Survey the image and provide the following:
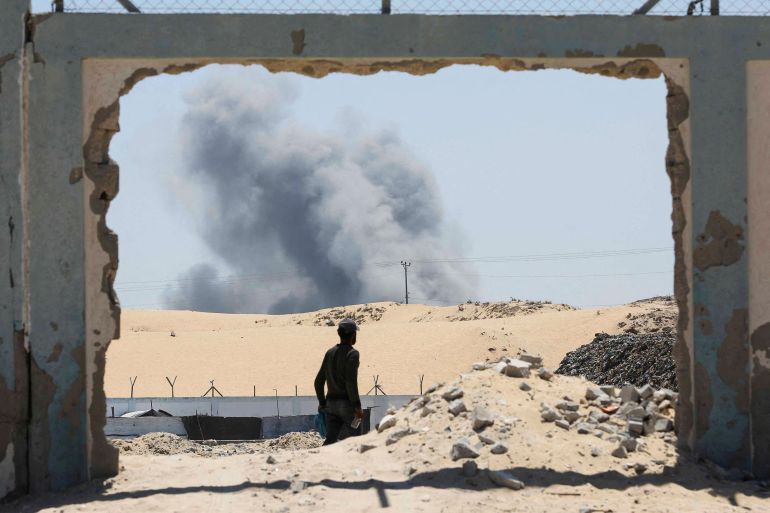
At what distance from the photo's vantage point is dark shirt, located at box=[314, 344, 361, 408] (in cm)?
1037

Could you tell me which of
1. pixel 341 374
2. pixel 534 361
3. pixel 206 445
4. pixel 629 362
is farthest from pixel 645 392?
A: pixel 629 362

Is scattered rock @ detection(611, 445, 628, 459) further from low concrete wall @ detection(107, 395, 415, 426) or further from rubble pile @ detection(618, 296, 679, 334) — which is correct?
rubble pile @ detection(618, 296, 679, 334)

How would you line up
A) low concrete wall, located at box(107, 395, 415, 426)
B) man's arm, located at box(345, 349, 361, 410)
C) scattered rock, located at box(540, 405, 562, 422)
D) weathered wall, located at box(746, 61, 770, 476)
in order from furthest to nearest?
low concrete wall, located at box(107, 395, 415, 426)
man's arm, located at box(345, 349, 361, 410)
scattered rock, located at box(540, 405, 562, 422)
weathered wall, located at box(746, 61, 770, 476)

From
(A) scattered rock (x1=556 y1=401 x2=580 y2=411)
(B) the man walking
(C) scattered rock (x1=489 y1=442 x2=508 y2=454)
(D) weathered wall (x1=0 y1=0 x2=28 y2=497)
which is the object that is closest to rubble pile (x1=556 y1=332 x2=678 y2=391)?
(A) scattered rock (x1=556 y1=401 x2=580 y2=411)

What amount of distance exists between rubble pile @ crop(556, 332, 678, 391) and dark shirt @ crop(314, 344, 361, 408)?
30.2 feet

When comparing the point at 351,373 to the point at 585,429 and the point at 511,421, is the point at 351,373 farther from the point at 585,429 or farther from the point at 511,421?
the point at 585,429

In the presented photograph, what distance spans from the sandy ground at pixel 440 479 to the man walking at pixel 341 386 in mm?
645

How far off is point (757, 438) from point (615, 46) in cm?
356

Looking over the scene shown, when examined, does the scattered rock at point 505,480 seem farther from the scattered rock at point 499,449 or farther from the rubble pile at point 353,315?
the rubble pile at point 353,315

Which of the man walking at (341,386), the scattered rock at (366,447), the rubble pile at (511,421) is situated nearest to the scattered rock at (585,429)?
the rubble pile at (511,421)

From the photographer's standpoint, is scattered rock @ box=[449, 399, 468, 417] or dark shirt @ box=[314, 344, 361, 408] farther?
dark shirt @ box=[314, 344, 361, 408]

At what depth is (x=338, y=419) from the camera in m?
10.8

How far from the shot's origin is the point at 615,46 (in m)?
9.22

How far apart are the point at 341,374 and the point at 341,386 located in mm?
159
